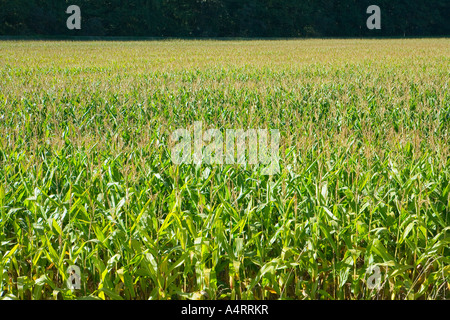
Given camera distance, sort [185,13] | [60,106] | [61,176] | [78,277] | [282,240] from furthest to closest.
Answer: [185,13]
[60,106]
[61,176]
[282,240]
[78,277]

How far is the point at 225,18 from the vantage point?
206 ft

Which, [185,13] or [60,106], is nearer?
[60,106]

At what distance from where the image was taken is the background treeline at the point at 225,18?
50.2 meters

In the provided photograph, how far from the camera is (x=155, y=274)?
10.2 feet

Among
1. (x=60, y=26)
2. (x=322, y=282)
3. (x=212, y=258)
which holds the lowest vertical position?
(x=322, y=282)

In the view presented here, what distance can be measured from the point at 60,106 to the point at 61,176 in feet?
15.9

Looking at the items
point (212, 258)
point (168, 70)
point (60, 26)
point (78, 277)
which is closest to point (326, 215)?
point (212, 258)

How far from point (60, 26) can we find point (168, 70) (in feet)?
128

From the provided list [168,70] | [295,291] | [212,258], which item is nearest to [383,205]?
[295,291]

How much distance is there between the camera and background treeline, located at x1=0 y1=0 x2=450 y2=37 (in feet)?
165
